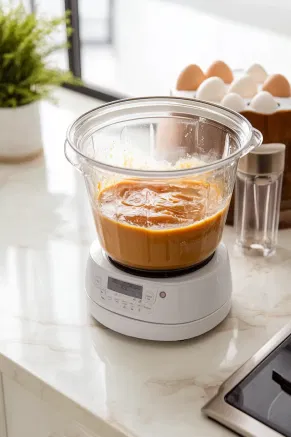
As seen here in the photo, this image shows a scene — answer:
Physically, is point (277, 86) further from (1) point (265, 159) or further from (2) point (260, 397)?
(2) point (260, 397)

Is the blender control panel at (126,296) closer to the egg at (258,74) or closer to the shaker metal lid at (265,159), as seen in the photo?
the shaker metal lid at (265,159)

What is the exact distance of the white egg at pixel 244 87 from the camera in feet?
4.17

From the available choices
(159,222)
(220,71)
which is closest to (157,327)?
(159,222)

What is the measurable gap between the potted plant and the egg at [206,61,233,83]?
416 mm

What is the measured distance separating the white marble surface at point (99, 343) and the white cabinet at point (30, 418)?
5 centimetres

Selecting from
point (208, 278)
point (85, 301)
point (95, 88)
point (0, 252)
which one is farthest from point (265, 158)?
point (95, 88)

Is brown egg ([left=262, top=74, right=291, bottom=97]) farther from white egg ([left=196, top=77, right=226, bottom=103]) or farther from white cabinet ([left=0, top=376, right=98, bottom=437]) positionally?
white cabinet ([left=0, top=376, right=98, bottom=437])

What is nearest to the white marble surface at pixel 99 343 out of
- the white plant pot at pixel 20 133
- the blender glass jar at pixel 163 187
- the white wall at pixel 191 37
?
the blender glass jar at pixel 163 187

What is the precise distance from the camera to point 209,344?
1023 mm

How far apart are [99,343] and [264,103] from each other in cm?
52

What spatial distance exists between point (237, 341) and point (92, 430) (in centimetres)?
26

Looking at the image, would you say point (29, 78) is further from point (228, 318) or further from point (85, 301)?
point (228, 318)

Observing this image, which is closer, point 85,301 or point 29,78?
point 85,301

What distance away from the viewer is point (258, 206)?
1.24 m
